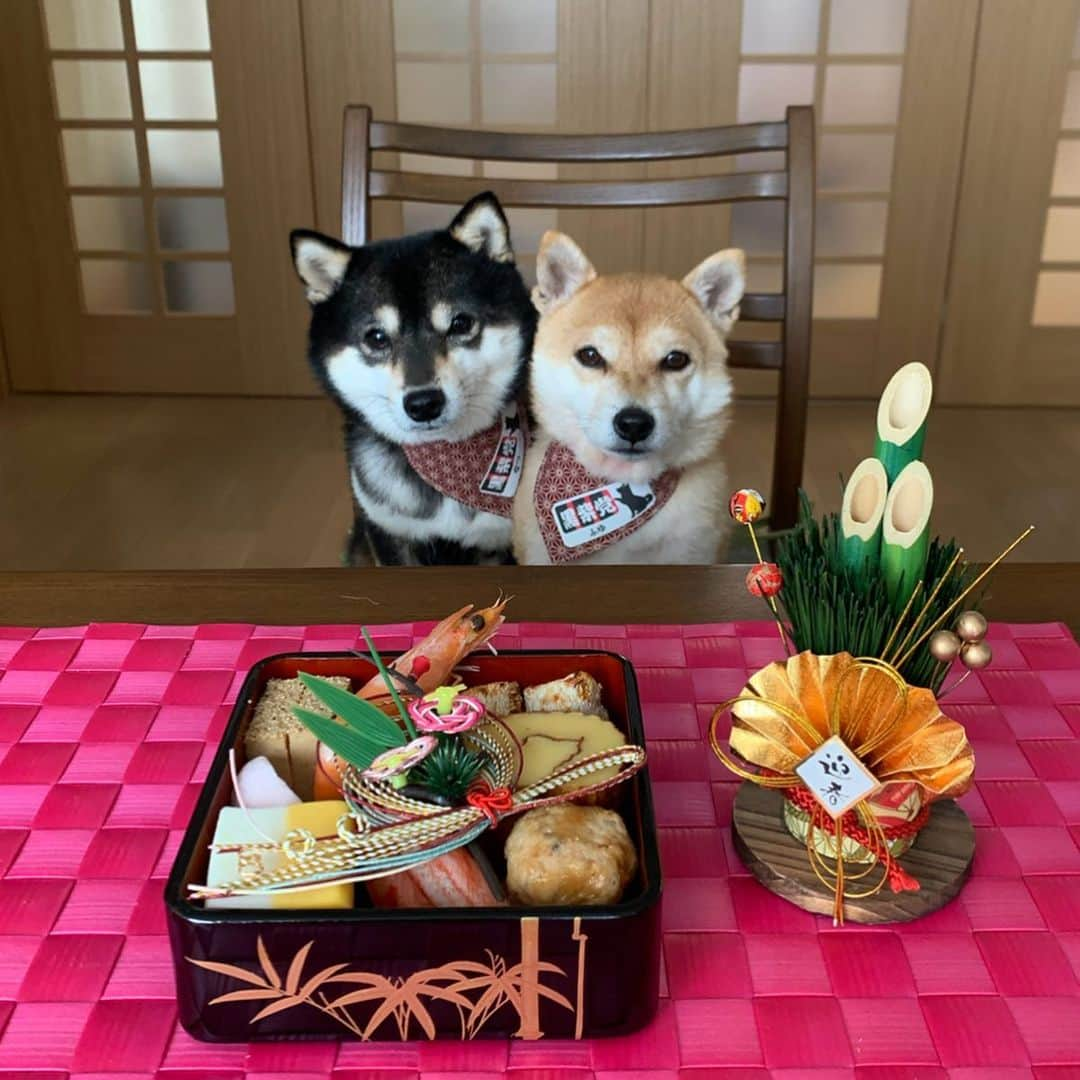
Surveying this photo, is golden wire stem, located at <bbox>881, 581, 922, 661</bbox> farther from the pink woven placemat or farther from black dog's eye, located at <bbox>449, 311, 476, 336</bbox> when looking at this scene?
black dog's eye, located at <bbox>449, 311, 476, 336</bbox>

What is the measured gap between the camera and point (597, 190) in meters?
1.09

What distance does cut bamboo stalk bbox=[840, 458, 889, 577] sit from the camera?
48 centimetres

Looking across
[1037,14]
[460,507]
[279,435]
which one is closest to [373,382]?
[460,507]

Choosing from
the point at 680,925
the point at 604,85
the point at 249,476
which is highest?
the point at 604,85

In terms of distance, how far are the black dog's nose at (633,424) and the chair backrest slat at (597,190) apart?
308 millimetres

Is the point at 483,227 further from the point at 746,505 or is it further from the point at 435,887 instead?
the point at 435,887

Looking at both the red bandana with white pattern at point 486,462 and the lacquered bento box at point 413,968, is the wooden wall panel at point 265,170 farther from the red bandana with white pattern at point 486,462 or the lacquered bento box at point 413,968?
the lacquered bento box at point 413,968

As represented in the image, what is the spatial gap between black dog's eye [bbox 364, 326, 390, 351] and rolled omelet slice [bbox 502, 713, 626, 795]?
46 cm

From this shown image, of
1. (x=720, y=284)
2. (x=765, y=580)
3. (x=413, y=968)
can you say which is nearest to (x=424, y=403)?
(x=720, y=284)

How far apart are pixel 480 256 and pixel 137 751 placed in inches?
19.8

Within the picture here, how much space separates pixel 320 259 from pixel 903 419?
57cm

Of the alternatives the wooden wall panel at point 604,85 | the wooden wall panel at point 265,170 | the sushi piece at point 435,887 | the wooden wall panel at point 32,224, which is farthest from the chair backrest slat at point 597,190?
the wooden wall panel at point 32,224

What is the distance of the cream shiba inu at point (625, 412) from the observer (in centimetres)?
88

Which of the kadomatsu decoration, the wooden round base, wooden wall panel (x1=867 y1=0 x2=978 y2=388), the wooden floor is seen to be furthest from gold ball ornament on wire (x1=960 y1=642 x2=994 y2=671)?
wooden wall panel (x1=867 y1=0 x2=978 y2=388)
